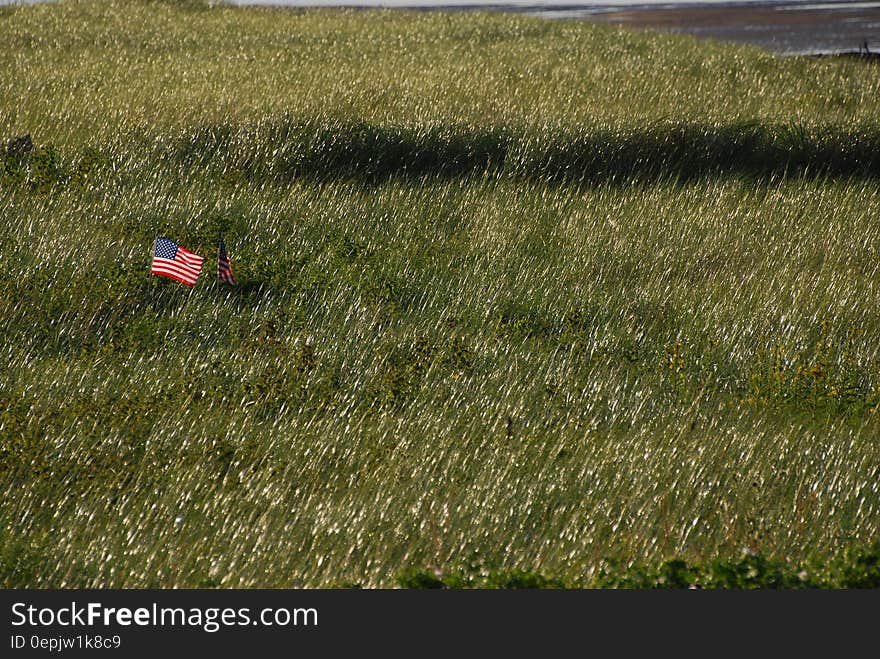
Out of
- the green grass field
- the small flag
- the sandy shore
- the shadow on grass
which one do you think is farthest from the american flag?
the sandy shore

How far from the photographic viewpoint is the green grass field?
7.20 m

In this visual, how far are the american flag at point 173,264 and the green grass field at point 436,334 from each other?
0.39 metres

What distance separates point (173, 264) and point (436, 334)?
2886 millimetres

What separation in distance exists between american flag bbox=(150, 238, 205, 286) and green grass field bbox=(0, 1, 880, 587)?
0.39 m

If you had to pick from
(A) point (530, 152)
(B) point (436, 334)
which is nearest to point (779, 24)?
(A) point (530, 152)

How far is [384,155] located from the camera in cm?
1634

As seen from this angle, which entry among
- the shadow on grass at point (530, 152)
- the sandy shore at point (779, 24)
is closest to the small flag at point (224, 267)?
the shadow on grass at point (530, 152)

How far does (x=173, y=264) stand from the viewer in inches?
425

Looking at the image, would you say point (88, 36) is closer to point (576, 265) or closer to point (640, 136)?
point (640, 136)

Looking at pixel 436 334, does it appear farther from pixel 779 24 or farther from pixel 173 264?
pixel 779 24

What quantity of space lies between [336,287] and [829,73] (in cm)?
1689

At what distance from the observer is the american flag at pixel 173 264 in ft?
35.3

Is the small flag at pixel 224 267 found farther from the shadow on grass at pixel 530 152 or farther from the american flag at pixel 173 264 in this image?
the shadow on grass at pixel 530 152

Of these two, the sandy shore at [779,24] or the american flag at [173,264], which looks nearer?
the american flag at [173,264]
